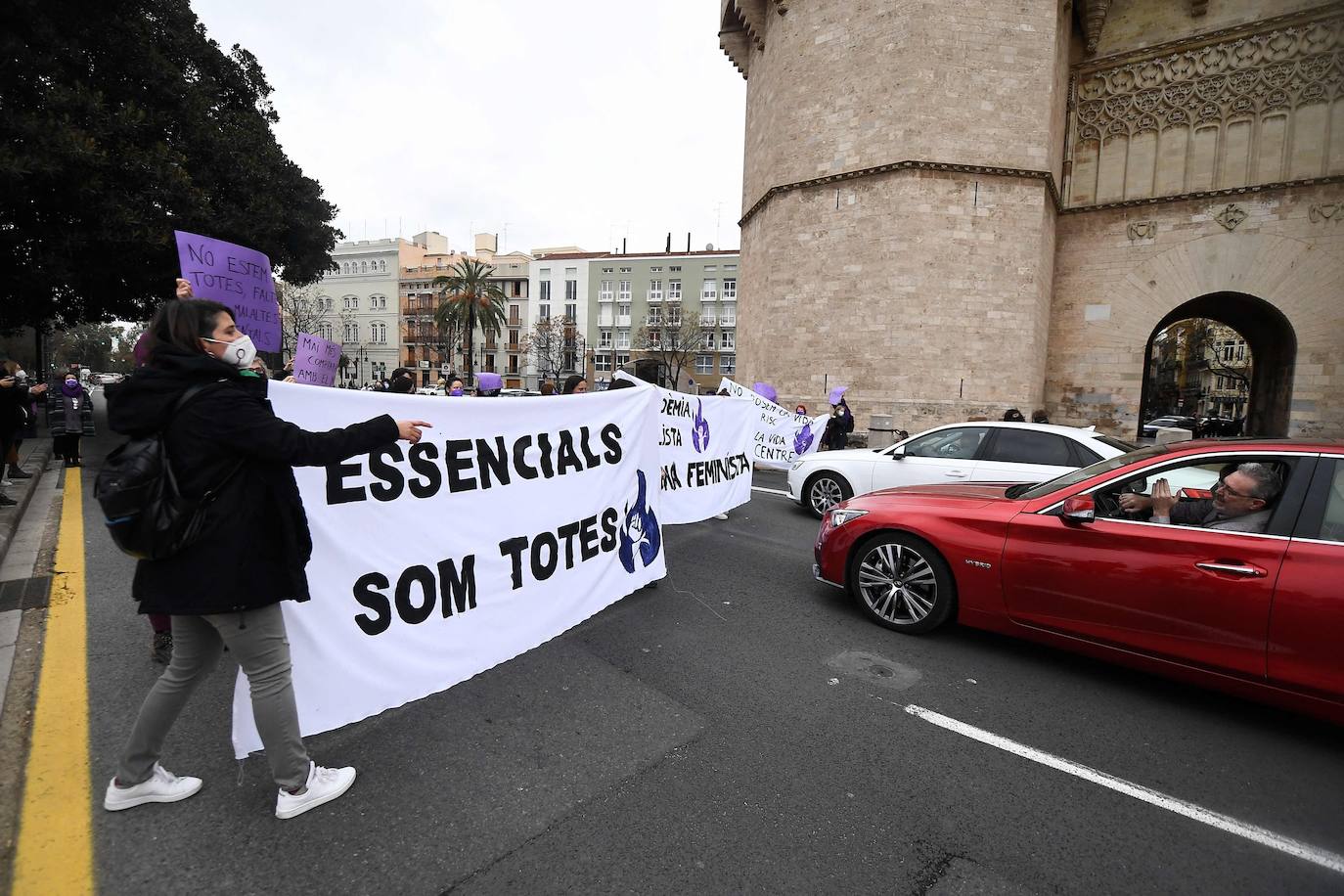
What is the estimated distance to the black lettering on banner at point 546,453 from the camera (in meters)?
4.15

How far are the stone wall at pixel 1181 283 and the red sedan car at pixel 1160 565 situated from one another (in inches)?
792

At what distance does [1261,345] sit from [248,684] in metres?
30.7

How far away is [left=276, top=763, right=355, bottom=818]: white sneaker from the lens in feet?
8.02

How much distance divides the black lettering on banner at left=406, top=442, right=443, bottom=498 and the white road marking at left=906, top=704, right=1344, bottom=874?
2862 mm

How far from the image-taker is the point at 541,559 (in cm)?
407

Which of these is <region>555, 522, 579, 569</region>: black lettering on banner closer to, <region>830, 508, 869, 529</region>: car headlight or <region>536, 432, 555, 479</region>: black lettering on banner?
<region>536, 432, 555, 479</region>: black lettering on banner

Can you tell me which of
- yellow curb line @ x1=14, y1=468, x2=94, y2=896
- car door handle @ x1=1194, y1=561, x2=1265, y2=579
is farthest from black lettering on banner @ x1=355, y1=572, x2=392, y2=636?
car door handle @ x1=1194, y1=561, x2=1265, y2=579

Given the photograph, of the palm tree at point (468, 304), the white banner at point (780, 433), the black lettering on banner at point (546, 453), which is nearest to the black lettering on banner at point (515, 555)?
the black lettering on banner at point (546, 453)

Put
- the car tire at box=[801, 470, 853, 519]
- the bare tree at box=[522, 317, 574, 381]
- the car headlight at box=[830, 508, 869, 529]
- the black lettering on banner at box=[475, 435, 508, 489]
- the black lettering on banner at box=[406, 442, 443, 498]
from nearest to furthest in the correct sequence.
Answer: the black lettering on banner at box=[406, 442, 443, 498] → the black lettering on banner at box=[475, 435, 508, 489] → the car headlight at box=[830, 508, 869, 529] → the car tire at box=[801, 470, 853, 519] → the bare tree at box=[522, 317, 574, 381]

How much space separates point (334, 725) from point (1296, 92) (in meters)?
27.8

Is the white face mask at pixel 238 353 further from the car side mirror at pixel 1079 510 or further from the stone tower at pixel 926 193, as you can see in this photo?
the stone tower at pixel 926 193

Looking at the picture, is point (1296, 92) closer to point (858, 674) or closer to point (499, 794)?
point (858, 674)

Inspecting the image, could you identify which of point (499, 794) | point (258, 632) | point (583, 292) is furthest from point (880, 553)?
point (583, 292)

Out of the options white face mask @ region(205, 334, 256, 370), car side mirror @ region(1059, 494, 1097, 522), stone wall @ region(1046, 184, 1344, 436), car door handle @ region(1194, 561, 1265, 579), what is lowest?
car door handle @ region(1194, 561, 1265, 579)
